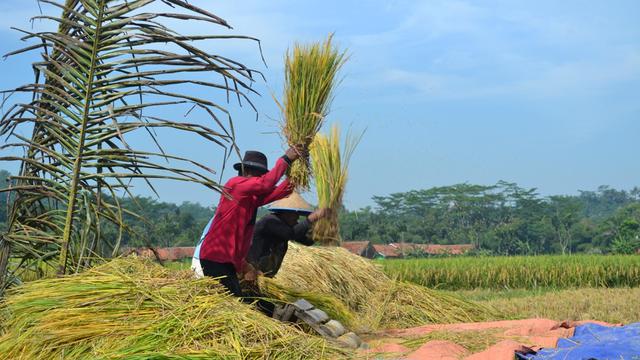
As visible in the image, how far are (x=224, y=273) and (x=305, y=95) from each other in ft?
4.45

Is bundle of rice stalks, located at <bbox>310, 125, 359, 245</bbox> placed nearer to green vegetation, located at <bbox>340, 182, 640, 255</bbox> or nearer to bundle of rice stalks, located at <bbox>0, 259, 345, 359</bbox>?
bundle of rice stalks, located at <bbox>0, 259, 345, 359</bbox>

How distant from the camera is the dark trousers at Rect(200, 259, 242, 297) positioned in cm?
505

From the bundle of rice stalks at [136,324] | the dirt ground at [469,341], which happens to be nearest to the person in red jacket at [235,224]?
the bundle of rice stalks at [136,324]

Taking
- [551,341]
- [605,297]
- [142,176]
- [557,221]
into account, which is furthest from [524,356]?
[557,221]

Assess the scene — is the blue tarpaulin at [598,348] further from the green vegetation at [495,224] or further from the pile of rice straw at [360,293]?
the green vegetation at [495,224]

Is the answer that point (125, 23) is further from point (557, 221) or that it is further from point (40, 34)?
point (557, 221)

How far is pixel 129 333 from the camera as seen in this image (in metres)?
3.82

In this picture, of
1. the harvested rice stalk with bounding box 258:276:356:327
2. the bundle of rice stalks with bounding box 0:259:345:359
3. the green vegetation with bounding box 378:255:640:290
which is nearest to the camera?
the bundle of rice stalks with bounding box 0:259:345:359

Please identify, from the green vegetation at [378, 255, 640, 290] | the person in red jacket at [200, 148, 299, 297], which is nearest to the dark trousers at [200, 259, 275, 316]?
the person in red jacket at [200, 148, 299, 297]

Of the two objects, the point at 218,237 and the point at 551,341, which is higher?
the point at 218,237

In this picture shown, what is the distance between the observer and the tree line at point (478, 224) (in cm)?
5244

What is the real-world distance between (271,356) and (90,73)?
5.77 feet

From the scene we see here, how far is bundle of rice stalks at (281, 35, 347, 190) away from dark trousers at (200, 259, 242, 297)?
924 mm

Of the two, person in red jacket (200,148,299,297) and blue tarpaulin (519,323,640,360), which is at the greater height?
person in red jacket (200,148,299,297)
